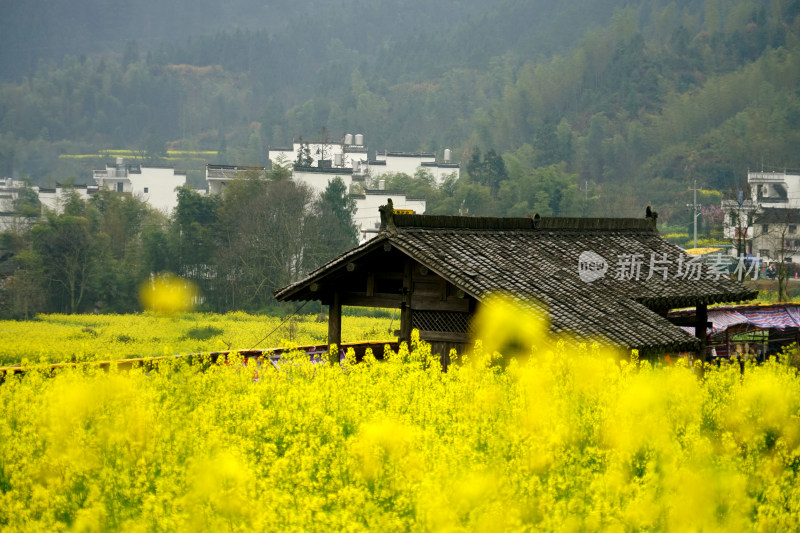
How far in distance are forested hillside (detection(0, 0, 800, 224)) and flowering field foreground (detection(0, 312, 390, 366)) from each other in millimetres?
23347

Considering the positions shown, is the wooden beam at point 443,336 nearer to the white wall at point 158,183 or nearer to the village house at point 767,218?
the village house at point 767,218

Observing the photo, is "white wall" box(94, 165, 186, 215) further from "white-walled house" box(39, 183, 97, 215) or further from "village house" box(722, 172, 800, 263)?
"village house" box(722, 172, 800, 263)

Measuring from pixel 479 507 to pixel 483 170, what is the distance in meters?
59.4

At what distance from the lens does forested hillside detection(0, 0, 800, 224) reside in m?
72.9

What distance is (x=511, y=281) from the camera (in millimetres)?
12672

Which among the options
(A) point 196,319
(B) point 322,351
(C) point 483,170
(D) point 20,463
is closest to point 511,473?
(D) point 20,463

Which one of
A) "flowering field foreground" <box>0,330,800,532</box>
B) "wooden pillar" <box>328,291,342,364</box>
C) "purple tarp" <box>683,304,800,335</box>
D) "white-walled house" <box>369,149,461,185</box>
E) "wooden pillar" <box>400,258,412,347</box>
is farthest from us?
"white-walled house" <box>369,149,461,185</box>

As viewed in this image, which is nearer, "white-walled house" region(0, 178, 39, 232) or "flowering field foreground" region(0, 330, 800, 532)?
"flowering field foreground" region(0, 330, 800, 532)

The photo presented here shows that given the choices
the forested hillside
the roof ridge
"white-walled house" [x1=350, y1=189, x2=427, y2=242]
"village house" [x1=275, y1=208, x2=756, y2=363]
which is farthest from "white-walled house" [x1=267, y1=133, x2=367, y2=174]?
"village house" [x1=275, y1=208, x2=756, y2=363]

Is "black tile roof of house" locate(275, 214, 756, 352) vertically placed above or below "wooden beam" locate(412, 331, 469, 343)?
above

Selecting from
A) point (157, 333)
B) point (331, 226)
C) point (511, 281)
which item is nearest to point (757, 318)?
point (511, 281)

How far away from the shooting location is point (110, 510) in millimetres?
6797

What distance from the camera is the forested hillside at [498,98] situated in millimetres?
72938

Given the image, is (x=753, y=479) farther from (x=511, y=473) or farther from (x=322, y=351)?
(x=322, y=351)
